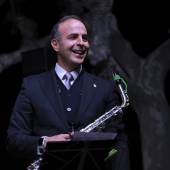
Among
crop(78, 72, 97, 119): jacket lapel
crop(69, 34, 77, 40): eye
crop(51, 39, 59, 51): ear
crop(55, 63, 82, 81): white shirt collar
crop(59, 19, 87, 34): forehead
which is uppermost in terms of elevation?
crop(59, 19, 87, 34): forehead

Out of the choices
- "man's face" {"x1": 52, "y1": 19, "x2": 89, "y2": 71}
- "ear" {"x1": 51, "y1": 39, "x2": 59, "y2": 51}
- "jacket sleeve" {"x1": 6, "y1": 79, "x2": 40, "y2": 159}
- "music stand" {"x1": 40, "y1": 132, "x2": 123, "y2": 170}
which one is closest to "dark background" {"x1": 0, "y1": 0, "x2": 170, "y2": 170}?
"ear" {"x1": 51, "y1": 39, "x2": 59, "y2": 51}

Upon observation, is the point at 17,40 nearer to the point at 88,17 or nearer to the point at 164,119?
the point at 88,17

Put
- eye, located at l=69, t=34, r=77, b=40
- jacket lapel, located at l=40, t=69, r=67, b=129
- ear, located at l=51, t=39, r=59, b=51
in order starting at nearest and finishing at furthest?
jacket lapel, located at l=40, t=69, r=67, b=129, eye, located at l=69, t=34, r=77, b=40, ear, located at l=51, t=39, r=59, b=51

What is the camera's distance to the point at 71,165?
374 centimetres

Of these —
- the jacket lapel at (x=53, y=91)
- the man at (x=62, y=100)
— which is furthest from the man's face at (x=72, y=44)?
the jacket lapel at (x=53, y=91)

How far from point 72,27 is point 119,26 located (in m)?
5.55

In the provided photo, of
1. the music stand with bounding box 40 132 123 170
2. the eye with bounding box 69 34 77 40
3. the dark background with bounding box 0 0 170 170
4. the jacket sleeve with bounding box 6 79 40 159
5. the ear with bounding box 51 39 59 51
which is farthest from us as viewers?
the dark background with bounding box 0 0 170 170

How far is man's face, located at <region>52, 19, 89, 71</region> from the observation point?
4355 millimetres

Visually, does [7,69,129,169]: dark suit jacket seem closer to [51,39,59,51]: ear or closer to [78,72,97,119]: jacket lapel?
[78,72,97,119]: jacket lapel

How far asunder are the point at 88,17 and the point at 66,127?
4.44 metres

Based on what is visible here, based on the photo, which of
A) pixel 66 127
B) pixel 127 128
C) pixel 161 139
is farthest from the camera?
pixel 127 128

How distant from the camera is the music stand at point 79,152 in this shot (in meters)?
3.59

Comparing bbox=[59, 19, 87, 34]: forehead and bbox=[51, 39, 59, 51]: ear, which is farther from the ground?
bbox=[59, 19, 87, 34]: forehead

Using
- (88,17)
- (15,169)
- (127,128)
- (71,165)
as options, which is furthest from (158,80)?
(71,165)
